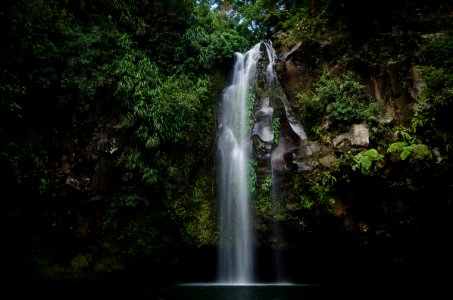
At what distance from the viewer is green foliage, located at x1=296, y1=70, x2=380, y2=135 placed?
8.15m

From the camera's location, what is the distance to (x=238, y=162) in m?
10.3

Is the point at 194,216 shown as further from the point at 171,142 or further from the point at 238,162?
the point at 171,142

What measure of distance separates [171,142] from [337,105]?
16.0ft

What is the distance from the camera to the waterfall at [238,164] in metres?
9.70

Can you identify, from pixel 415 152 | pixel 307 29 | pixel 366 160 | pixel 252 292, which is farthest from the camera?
pixel 307 29

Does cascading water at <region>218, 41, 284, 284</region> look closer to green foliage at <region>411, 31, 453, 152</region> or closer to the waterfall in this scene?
the waterfall

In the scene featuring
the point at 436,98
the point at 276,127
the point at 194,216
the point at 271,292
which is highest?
the point at 276,127

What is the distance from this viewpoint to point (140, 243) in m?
9.53

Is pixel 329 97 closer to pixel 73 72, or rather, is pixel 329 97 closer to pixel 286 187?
pixel 286 187

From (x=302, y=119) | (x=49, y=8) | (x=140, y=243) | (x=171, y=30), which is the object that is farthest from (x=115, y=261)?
(x=171, y=30)

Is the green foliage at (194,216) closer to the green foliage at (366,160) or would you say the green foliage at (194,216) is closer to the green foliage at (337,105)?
the green foliage at (337,105)

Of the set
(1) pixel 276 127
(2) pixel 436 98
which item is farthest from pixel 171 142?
(2) pixel 436 98

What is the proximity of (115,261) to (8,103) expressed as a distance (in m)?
5.12

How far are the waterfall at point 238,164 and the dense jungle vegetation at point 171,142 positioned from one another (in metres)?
0.37
